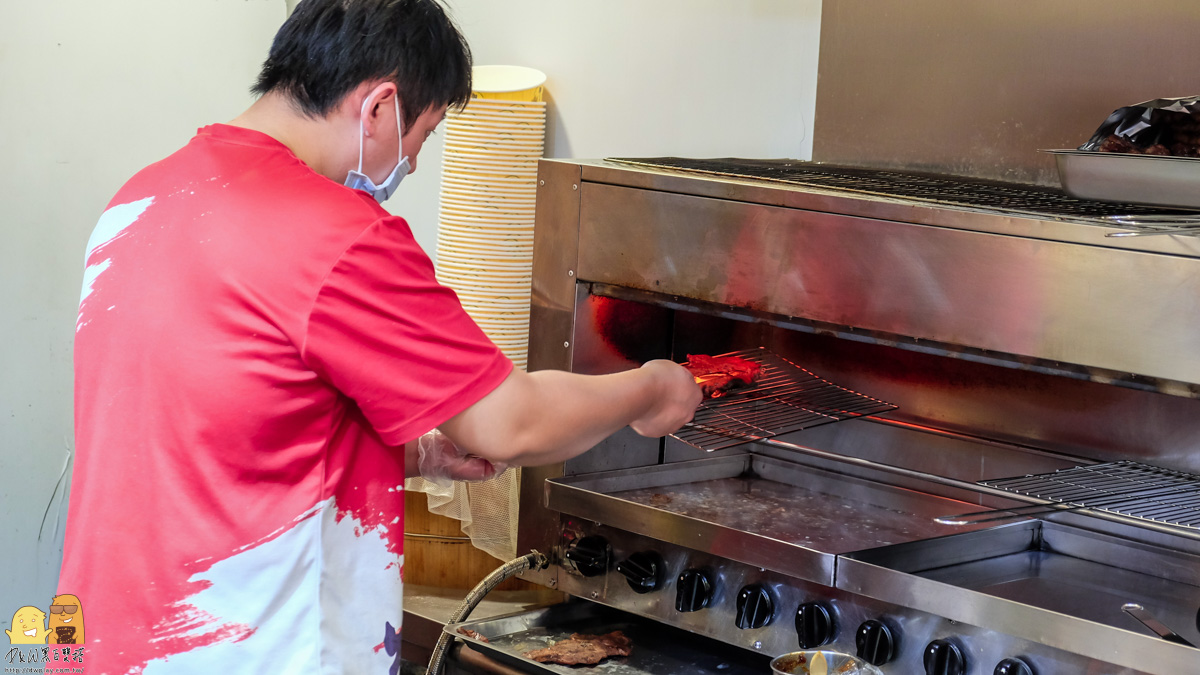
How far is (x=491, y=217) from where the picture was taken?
8.48 feet

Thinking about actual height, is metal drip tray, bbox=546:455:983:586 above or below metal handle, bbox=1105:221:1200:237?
below

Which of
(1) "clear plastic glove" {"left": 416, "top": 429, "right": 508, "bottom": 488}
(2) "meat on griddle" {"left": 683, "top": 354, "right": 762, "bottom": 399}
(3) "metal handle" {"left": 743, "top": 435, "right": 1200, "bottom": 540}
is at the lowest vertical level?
(3) "metal handle" {"left": 743, "top": 435, "right": 1200, "bottom": 540}

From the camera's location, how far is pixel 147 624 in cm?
126

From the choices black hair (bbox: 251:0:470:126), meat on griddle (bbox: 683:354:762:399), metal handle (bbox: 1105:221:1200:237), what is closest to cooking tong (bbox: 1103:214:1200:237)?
metal handle (bbox: 1105:221:1200:237)

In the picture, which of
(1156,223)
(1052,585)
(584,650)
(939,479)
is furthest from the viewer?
(939,479)

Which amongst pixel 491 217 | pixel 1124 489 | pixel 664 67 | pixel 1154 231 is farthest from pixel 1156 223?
pixel 491 217

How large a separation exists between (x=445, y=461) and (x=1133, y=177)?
0.97m

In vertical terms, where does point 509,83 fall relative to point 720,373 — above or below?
above

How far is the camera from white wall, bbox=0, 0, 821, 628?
2.64 meters

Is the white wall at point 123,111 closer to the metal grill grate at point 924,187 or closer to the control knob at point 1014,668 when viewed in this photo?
the metal grill grate at point 924,187

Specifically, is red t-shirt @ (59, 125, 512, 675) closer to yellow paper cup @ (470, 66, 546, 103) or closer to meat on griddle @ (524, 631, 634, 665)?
meat on griddle @ (524, 631, 634, 665)

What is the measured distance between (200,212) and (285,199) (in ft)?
0.32

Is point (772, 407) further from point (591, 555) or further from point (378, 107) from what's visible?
point (378, 107)

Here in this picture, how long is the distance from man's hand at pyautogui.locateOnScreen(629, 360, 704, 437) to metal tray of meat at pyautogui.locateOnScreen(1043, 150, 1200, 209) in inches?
21.6
